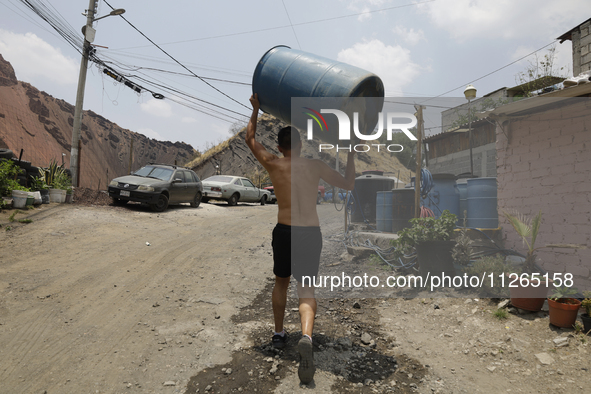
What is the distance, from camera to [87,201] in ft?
32.4

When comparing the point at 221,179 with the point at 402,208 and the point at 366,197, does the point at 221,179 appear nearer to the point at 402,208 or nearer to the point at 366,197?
the point at 366,197

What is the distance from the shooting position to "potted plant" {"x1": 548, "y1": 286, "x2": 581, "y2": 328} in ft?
10.4

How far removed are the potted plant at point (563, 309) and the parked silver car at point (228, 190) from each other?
39.5 feet

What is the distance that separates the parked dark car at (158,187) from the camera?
31.7 feet

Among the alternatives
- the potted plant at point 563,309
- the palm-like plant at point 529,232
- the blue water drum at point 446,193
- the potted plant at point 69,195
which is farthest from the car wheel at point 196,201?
the potted plant at point 563,309

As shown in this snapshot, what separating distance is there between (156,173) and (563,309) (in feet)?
33.8

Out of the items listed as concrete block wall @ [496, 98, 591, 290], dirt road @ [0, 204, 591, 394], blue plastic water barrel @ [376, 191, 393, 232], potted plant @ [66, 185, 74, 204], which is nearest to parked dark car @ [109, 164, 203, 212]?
potted plant @ [66, 185, 74, 204]

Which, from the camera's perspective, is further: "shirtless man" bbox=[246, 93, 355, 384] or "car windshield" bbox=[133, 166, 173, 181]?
"car windshield" bbox=[133, 166, 173, 181]

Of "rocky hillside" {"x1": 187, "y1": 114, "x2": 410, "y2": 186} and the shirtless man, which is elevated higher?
"rocky hillside" {"x1": 187, "y1": 114, "x2": 410, "y2": 186}

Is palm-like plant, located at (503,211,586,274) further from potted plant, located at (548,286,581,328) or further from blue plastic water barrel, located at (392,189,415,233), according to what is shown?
blue plastic water barrel, located at (392,189,415,233)

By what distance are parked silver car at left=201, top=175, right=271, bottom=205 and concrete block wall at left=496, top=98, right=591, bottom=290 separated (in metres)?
10.5

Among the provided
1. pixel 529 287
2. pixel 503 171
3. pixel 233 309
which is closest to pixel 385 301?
pixel 529 287

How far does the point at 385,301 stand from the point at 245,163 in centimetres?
2831

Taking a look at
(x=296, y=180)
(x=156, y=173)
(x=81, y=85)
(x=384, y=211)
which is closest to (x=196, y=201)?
(x=156, y=173)
